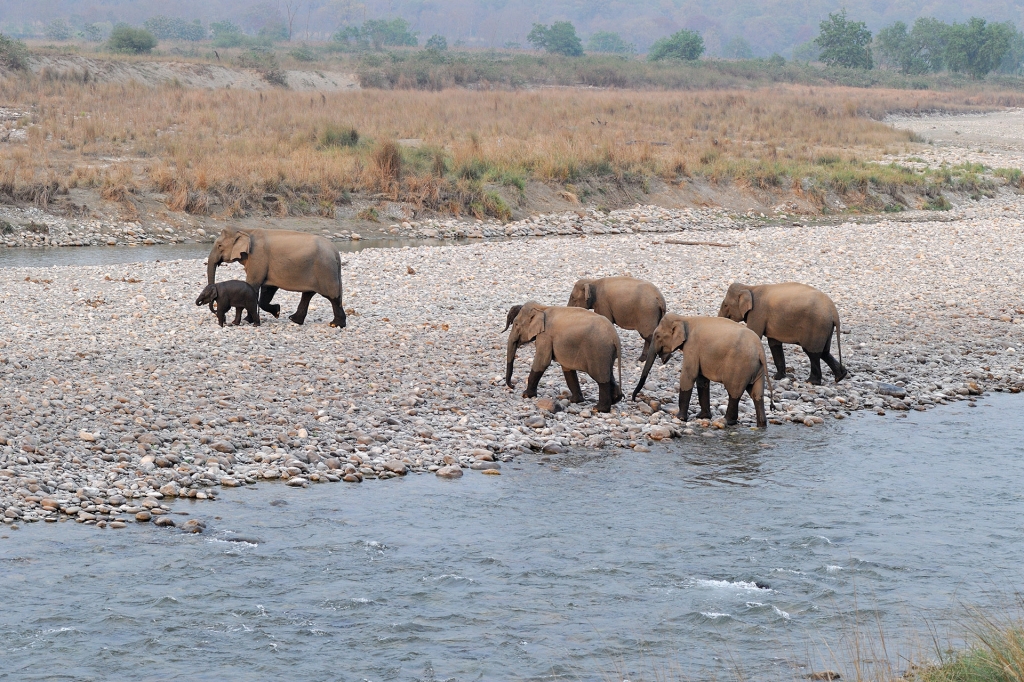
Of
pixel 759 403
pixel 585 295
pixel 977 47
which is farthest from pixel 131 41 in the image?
pixel 977 47

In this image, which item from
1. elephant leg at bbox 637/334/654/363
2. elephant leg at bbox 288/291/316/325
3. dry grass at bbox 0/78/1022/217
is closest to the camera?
elephant leg at bbox 637/334/654/363

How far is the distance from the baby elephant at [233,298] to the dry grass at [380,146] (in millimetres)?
14274

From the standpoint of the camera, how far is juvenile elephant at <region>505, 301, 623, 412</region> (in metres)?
12.1

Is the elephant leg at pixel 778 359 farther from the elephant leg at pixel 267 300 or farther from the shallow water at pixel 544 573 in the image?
the elephant leg at pixel 267 300

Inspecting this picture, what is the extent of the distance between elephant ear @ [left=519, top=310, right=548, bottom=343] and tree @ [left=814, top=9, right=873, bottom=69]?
4433 inches

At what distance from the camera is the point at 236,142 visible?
34.3 m

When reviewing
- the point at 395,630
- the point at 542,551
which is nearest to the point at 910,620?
the point at 542,551

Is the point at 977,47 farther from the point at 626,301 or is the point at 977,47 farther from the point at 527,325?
the point at 527,325

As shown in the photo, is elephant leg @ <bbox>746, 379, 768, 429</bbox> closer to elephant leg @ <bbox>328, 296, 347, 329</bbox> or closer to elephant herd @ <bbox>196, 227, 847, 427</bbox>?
elephant herd @ <bbox>196, 227, 847, 427</bbox>

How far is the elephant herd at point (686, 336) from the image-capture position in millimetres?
11844

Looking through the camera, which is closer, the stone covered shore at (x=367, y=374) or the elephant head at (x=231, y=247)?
the stone covered shore at (x=367, y=374)

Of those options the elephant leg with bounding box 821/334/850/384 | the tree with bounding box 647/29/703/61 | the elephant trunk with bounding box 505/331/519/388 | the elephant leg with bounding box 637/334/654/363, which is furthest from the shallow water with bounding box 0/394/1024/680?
A: the tree with bounding box 647/29/703/61

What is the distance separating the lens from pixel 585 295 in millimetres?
13914

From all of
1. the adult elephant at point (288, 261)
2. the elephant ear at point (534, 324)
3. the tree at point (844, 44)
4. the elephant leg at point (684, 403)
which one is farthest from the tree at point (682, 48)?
the elephant leg at point (684, 403)
